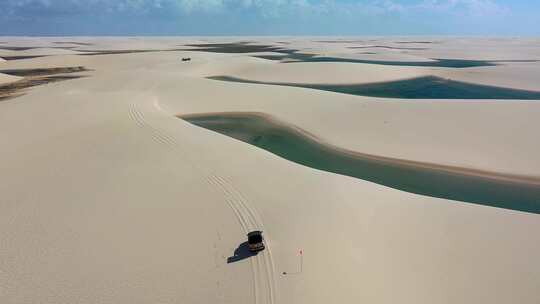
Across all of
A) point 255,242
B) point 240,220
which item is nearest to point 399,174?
point 240,220

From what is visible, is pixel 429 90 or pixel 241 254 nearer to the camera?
pixel 241 254

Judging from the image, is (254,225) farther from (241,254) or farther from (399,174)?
(399,174)

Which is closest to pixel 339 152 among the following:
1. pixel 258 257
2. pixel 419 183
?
pixel 419 183

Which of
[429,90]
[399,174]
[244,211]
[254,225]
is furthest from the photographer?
[429,90]

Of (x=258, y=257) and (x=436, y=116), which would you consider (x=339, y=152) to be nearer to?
(x=436, y=116)

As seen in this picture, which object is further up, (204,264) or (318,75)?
(318,75)

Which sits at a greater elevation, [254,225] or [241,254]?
[254,225]

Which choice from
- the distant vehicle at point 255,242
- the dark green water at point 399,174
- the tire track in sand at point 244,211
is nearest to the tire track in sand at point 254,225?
the tire track in sand at point 244,211
